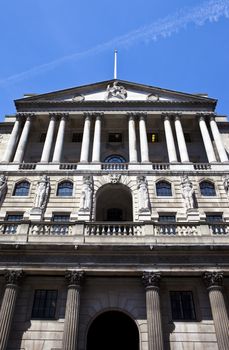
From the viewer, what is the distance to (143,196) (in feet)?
82.8

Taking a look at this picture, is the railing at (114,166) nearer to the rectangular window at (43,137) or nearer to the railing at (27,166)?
the railing at (27,166)

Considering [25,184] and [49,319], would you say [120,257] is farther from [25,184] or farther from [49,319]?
[25,184]

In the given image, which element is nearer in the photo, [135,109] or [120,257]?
[120,257]

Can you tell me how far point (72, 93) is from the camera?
37.3 metres

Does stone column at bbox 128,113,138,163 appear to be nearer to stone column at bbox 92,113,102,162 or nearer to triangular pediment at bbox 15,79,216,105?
triangular pediment at bbox 15,79,216,105

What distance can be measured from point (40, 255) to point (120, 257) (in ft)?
16.6

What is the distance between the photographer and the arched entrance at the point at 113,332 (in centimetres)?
2036

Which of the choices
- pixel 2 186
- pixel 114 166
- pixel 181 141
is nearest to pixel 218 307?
pixel 114 166

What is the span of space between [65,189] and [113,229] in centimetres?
765

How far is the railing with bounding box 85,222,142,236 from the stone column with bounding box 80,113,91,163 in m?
9.46

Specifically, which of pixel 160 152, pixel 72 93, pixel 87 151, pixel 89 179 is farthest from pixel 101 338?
pixel 72 93

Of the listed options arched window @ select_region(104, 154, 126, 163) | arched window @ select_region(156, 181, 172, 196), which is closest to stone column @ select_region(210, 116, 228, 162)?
arched window @ select_region(156, 181, 172, 196)

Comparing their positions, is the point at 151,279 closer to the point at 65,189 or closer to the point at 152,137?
the point at 65,189

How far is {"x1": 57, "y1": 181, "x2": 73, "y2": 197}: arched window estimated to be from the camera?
2687 centimetres
